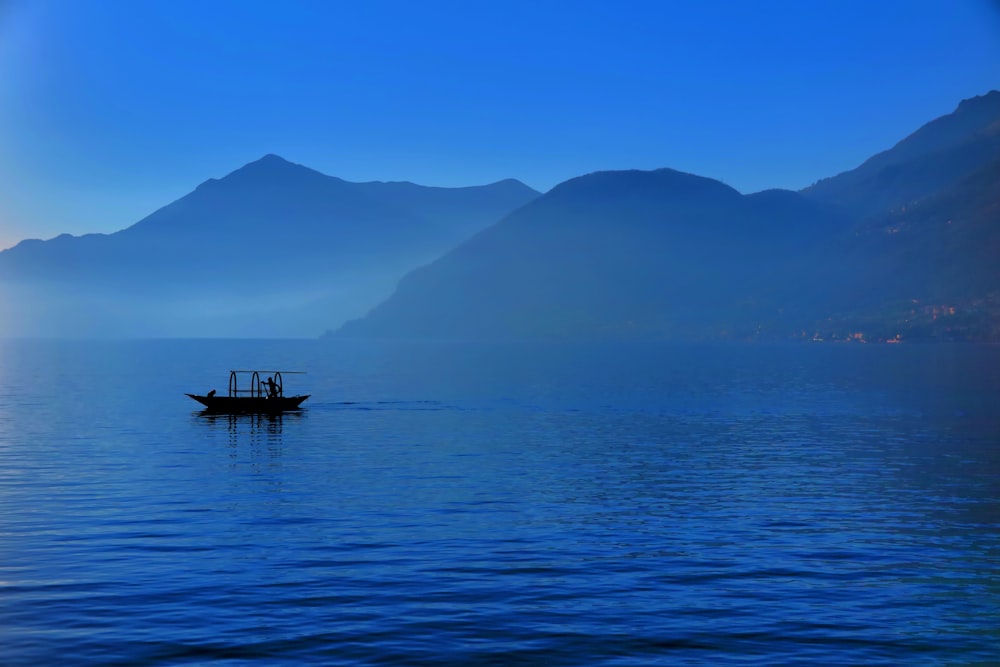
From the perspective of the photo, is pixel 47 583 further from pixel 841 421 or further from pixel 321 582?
pixel 841 421

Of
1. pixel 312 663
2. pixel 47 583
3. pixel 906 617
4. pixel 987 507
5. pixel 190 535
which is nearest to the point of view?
pixel 312 663

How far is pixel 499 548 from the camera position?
39719 millimetres

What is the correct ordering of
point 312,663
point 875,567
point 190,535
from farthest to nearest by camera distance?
point 190,535 → point 875,567 → point 312,663

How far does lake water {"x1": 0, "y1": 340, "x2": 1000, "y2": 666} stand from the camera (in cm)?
2795

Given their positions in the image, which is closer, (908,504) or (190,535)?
(190,535)

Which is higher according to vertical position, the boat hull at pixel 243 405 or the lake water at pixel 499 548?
the boat hull at pixel 243 405

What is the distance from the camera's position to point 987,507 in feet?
166

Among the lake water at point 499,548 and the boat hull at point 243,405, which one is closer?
the lake water at point 499,548

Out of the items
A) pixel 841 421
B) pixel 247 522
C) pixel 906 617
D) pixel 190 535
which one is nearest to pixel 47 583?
pixel 190 535

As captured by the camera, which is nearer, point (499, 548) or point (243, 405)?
point (499, 548)

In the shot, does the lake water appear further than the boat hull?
No

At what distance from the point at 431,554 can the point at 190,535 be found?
36.9 feet

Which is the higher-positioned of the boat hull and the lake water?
the boat hull

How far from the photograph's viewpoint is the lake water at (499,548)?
28.0m
